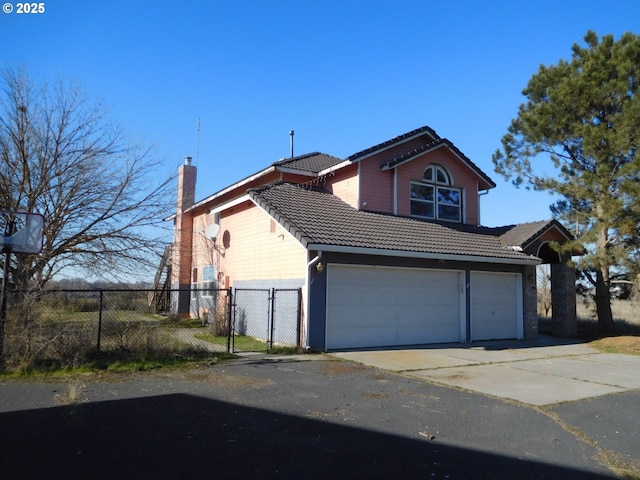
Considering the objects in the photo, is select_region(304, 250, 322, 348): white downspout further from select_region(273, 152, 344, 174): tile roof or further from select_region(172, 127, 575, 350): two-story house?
select_region(273, 152, 344, 174): tile roof

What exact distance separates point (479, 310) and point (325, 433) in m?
11.1

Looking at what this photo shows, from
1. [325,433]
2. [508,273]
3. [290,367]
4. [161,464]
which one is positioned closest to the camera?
[161,464]

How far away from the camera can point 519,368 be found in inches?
419

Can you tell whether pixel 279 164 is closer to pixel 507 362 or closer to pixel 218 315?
pixel 218 315

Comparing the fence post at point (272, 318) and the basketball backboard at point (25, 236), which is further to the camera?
the fence post at point (272, 318)

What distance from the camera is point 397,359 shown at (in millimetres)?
11367

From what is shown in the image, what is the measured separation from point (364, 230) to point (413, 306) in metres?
2.70

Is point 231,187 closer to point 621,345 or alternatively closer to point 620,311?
point 621,345

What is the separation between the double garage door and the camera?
12.6 metres

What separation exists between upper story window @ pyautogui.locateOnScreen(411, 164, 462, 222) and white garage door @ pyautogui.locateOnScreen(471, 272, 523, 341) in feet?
9.19

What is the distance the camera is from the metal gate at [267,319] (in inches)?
489

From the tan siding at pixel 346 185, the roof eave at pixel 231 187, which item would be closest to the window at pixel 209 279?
the roof eave at pixel 231 187

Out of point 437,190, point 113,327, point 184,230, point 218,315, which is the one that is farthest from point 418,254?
point 184,230

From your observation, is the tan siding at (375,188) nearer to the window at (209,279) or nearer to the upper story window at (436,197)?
the upper story window at (436,197)
